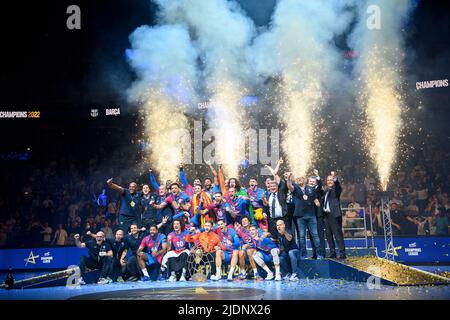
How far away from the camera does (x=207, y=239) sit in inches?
383

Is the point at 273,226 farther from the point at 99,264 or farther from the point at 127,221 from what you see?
the point at 99,264

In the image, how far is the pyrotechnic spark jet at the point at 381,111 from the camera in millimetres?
15734

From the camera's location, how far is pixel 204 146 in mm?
16828

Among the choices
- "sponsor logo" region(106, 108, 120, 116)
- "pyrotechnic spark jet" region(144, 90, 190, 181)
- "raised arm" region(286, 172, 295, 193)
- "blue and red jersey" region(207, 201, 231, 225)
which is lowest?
"blue and red jersey" region(207, 201, 231, 225)

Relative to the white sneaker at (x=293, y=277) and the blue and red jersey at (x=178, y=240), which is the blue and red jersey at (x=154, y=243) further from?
the white sneaker at (x=293, y=277)

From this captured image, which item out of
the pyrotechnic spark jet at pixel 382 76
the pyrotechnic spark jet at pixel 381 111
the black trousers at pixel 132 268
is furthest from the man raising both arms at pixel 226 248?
the pyrotechnic spark jet at pixel 381 111

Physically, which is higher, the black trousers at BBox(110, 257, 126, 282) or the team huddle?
the team huddle

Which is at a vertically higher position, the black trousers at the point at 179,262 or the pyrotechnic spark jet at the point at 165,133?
the pyrotechnic spark jet at the point at 165,133

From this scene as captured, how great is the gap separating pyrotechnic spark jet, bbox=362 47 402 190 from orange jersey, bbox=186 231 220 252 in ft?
26.7

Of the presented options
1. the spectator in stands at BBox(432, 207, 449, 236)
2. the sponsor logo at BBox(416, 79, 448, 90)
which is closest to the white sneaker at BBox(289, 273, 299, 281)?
the spectator in stands at BBox(432, 207, 449, 236)

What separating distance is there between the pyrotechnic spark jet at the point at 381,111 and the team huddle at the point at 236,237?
22.5 feet

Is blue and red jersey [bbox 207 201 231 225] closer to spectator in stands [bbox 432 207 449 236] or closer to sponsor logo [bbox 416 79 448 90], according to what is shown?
spectator in stands [bbox 432 207 449 236]

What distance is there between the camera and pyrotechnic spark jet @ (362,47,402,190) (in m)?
15.7
